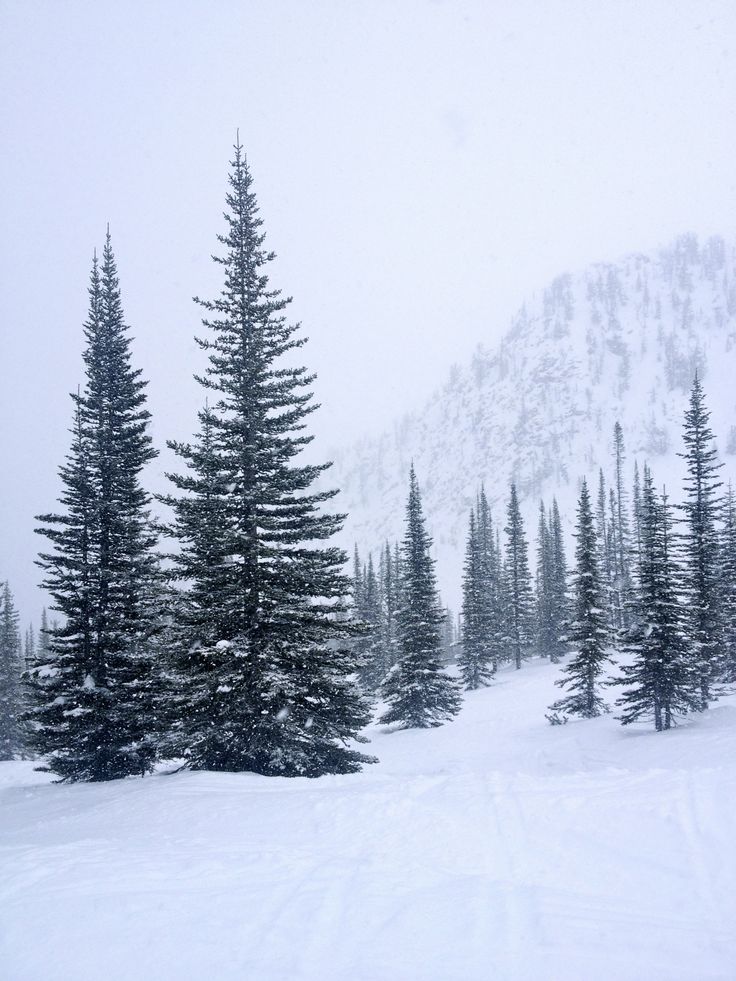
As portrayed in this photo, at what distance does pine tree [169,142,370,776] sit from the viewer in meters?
14.7

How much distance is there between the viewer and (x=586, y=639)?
2962 centimetres

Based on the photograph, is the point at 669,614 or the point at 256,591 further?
the point at 669,614

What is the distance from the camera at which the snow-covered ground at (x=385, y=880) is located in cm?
517

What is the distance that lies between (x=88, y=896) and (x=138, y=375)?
17.4 meters

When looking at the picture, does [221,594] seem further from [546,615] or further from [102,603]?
[546,615]

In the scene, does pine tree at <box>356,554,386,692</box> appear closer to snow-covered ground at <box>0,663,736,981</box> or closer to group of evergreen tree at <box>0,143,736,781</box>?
group of evergreen tree at <box>0,143,736,781</box>

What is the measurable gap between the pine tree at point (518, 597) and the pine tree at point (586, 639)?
26102 millimetres

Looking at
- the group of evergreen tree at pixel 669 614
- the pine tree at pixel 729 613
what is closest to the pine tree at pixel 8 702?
the group of evergreen tree at pixel 669 614

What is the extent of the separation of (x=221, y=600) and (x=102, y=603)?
542cm

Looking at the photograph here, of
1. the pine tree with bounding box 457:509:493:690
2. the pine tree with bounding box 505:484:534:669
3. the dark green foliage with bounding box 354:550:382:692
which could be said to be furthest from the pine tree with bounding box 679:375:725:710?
the dark green foliage with bounding box 354:550:382:692

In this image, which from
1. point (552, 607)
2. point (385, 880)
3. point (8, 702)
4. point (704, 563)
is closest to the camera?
point (385, 880)

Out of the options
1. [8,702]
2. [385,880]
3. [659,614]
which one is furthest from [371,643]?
[385,880]

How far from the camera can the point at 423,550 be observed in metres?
35.4

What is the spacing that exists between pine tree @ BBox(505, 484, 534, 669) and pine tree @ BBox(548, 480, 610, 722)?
85.6 ft
